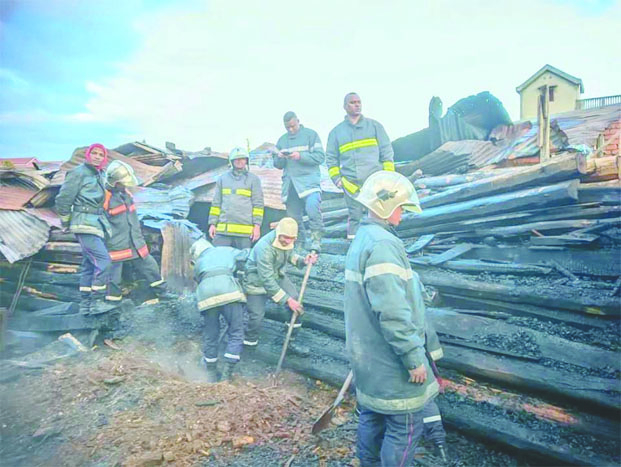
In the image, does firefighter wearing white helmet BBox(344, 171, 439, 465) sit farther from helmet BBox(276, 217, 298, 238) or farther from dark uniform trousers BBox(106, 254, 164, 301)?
dark uniform trousers BBox(106, 254, 164, 301)

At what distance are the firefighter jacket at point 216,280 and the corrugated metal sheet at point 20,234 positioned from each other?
12.2 feet

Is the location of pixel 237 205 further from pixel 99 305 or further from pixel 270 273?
pixel 99 305

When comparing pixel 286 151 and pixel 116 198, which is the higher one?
pixel 286 151

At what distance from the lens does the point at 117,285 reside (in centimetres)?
559

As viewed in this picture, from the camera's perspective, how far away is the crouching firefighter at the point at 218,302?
444 centimetres

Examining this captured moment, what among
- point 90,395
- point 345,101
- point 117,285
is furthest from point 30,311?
point 345,101


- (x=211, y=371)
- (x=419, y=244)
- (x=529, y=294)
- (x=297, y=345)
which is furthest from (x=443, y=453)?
(x=419, y=244)

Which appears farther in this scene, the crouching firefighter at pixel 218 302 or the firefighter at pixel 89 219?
the firefighter at pixel 89 219

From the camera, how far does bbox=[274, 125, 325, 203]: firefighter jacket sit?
6000 millimetres

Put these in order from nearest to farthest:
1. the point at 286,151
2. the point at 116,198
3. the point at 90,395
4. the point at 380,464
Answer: the point at 380,464 < the point at 90,395 < the point at 116,198 < the point at 286,151

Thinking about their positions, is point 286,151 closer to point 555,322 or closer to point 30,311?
point 555,322

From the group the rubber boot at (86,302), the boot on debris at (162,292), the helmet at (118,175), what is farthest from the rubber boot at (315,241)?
the rubber boot at (86,302)

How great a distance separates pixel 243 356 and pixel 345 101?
3.62 m

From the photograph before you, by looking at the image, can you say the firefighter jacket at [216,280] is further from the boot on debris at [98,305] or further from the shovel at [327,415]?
the shovel at [327,415]
